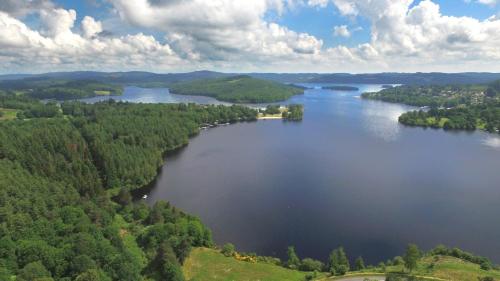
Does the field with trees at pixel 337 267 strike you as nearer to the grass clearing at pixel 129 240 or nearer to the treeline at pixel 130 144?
the grass clearing at pixel 129 240

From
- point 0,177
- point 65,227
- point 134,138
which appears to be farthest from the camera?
point 134,138

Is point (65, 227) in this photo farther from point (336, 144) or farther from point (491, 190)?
point (336, 144)

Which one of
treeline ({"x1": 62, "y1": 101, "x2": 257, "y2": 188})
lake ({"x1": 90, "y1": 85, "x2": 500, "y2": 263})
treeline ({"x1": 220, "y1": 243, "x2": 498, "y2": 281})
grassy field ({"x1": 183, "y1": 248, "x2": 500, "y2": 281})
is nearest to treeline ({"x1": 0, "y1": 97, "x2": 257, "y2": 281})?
treeline ({"x1": 62, "y1": 101, "x2": 257, "y2": 188})

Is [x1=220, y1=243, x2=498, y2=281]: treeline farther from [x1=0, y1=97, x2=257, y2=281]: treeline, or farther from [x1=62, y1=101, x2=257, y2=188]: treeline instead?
[x1=62, y1=101, x2=257, y2=188]: treeline

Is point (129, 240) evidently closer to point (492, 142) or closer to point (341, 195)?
point (341, 195)

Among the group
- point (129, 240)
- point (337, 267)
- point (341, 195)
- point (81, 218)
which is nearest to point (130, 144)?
point (81, 218)

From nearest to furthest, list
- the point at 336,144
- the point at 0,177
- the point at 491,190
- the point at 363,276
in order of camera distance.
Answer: the point at 363,276 < the point at 0,177 < the point at 491,190 < the point at 336,144

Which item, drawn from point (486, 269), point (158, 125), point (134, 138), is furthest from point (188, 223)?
point (158, 125)
